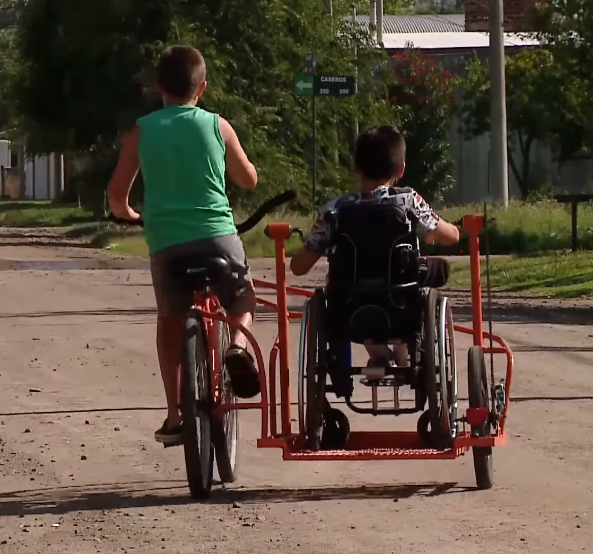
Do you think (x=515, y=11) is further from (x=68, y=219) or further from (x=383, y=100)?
(x=68, y=219)

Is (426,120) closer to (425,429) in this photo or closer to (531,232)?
(531,232)

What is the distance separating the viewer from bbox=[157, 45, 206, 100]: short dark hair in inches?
277

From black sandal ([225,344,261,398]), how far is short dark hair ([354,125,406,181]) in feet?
2.98

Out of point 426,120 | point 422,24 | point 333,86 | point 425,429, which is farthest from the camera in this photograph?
point 422,24

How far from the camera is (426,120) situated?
153ft

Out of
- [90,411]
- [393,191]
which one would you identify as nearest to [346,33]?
[90,411]

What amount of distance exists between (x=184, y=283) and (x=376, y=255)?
2.69 feet

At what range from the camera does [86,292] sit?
798 inches

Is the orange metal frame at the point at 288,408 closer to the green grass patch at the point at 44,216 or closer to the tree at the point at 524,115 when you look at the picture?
the tree at the point at 524,115

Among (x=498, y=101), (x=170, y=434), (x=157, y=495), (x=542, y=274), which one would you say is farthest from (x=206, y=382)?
(x=498, y=101)

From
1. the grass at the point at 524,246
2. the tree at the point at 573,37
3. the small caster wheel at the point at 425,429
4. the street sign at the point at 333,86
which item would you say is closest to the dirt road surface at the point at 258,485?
the small caster wheel at the point at 425,429

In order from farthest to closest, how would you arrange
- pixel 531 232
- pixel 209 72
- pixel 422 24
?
pixel 422 24, pixel 209 72, pixel 531 232

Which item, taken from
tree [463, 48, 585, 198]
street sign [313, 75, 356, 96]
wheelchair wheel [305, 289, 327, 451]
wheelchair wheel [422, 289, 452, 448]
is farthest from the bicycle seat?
tree [463, 48, 585, 198]

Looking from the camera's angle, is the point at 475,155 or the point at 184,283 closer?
the point at 184,283
